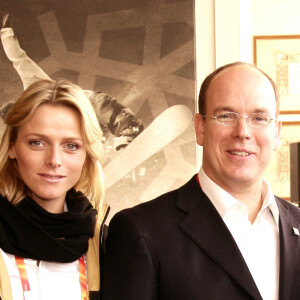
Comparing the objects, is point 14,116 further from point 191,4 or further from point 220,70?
point 191,4

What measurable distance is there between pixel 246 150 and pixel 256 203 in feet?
0.66


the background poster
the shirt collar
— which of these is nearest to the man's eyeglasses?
the shirt collar

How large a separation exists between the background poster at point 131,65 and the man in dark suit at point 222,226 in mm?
1570

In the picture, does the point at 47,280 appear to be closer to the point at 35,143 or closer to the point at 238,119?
the point at 35,143

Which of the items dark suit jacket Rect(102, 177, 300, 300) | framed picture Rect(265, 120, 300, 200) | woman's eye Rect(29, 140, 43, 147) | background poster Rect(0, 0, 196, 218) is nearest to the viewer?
dark suit jacket Rect(102, 177, 300, 300)

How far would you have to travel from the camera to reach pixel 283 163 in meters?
4.21

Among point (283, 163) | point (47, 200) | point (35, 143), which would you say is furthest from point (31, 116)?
point (283, 163)

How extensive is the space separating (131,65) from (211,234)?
1958 millimetres

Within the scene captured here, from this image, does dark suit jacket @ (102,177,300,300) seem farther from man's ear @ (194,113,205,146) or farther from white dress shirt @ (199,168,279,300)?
man's ear @ (194,113,205,146)

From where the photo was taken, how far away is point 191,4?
125 inches

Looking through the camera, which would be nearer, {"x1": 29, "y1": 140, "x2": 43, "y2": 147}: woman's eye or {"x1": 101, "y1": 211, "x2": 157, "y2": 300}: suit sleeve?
{"x1": 101, "y1": 211, "x2": 157, "y2": 300}: suit sleeve

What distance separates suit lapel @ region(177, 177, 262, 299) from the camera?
140cm

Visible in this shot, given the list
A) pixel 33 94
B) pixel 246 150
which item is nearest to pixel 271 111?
pixel 246 150

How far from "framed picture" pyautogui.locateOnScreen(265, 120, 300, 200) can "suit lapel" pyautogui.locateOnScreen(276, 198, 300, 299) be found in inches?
102
